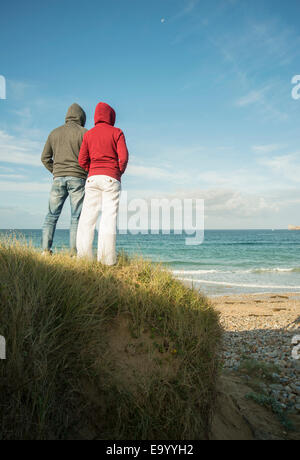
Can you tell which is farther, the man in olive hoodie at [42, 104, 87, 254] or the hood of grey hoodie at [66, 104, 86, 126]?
the hood of grey hoodie at [66, 104, 86, 126]

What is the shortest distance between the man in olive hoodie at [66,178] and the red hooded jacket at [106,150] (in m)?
0.59

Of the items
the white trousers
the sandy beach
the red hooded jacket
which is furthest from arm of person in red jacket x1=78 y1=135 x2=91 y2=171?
the sandy beach

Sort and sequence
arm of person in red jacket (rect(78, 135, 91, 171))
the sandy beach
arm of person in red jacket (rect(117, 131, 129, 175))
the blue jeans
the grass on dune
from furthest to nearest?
the blue jeans
arm of person in red jacket (rect(78, 135, 91, 171))
arm of person in red jacket (rect(117, 131, 129, 175))
the sandy beach
the grass on dune

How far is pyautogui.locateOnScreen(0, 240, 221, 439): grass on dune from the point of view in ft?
6.93

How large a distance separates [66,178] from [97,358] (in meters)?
3.45

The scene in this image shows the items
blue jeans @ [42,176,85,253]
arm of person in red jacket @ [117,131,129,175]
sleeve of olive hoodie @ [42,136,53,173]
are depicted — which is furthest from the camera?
sleeve of olive hoodie @ [42,136,53,173]

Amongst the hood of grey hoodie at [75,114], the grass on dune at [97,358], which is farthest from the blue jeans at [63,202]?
the grass on dune at [97,358]

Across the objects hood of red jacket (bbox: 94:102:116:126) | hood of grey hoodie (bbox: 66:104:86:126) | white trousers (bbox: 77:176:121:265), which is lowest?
white trousers (bbox: 77:176:121:265)

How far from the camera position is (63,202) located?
5.12 metres

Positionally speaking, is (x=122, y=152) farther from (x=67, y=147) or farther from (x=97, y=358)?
(x=97, y=358)

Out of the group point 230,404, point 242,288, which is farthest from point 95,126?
point 242,288

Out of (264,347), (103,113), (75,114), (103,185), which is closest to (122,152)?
(103,185)

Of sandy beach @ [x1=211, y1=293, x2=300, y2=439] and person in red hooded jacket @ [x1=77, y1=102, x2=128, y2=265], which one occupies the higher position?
person in red hooded jacket @ [x1=77, y1=102, x2=128, y2=265]

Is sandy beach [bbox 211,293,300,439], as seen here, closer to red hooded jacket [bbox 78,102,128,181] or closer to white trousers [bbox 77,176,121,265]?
white trousers [bbox 77,176,121,265]
